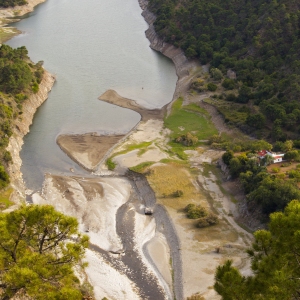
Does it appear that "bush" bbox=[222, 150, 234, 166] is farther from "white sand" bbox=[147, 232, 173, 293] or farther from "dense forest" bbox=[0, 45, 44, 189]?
"dense forest" bbox=[0, 45, 44, 189]

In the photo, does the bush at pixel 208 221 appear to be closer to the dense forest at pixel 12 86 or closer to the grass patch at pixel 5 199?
the grass patch at pixel 5 199

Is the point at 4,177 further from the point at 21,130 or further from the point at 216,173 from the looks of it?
the point at 216,173

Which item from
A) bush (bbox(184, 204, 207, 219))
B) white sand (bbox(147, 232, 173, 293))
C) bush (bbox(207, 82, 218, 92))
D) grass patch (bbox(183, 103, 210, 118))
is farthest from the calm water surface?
white sand (bbox(147, 232, 173, 293))

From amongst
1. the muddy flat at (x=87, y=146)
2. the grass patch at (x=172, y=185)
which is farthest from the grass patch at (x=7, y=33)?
the grass patch at (x=172, y=185)

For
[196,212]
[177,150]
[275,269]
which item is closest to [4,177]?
[196,212]

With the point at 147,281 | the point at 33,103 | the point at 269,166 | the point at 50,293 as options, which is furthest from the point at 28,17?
the point at 50,293

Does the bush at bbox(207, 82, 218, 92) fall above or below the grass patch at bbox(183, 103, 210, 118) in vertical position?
above

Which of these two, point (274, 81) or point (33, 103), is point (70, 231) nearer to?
point (33, 103)
